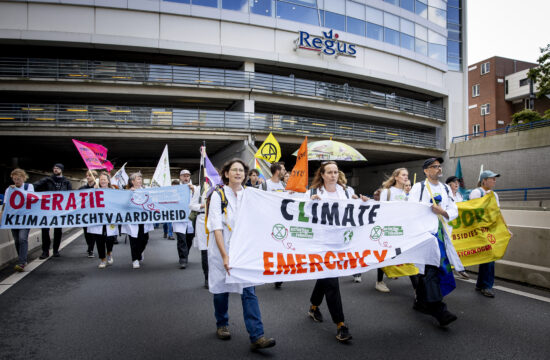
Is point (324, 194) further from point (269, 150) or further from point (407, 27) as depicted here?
point (407, 27)

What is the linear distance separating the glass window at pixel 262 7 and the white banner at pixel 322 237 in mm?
23095

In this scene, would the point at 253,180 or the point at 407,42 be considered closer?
the point at 253,180

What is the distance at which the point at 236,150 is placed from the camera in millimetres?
23328

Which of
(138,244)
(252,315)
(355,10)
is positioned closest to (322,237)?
(252,315)

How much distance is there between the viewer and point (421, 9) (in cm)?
3027

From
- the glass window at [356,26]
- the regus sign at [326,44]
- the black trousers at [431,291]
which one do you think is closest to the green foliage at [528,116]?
the glass window at [356,26]

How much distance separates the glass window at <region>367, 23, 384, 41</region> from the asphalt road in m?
25.9

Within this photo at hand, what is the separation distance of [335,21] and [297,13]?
3.26 metres

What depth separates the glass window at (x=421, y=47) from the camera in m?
29.6

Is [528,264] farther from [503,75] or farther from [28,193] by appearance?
[503,75]

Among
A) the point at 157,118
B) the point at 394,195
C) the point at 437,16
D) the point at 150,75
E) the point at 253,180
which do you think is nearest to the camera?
the point at 394,195

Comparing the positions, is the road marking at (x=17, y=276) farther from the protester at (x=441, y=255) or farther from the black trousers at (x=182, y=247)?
the protester at (x=441, y=255)

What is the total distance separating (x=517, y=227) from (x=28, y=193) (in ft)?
30.6

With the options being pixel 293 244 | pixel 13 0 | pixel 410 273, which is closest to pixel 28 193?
pixel 293 244
